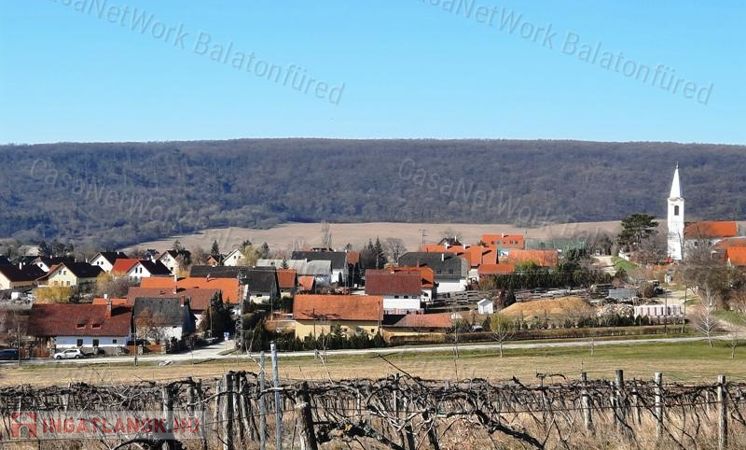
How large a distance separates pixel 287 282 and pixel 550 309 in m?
20.8

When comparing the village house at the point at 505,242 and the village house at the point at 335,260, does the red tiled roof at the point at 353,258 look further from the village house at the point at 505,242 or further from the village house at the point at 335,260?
the village house at the point at 505,242

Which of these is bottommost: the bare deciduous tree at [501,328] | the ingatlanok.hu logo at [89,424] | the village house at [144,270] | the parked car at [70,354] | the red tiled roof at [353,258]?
the parked car at [70,354]

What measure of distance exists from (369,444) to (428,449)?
0.78 metres

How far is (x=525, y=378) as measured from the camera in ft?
89.4

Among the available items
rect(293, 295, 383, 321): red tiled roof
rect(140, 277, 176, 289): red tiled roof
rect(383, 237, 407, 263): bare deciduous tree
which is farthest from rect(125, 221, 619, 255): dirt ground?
rect(293, 295, 383, 321): red tiled roof

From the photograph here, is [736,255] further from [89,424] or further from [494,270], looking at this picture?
[89,424]

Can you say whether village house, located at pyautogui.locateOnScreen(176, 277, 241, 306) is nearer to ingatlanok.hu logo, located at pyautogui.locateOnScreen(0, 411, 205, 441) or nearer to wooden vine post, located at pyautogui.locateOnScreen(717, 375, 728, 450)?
ingatlanok.hu logo, located at pyautogui.locateOnScreen(0, 411, 205, 441)

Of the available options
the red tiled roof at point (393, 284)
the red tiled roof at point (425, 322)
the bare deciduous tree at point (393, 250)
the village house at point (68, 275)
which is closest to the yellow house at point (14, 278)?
the village house at point (68, 275)

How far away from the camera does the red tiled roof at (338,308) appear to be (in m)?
44.2

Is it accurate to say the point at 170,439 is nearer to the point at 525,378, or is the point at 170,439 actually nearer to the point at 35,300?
the point at 525,378

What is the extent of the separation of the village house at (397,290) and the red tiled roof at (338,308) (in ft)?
29.9

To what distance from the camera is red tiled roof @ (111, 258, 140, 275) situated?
246ft

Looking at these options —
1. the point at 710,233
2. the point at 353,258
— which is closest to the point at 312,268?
the point at 353,258

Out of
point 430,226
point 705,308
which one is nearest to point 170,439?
point 705,308
